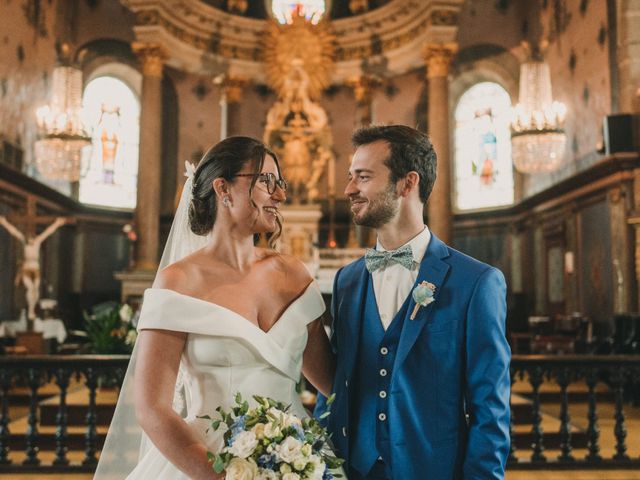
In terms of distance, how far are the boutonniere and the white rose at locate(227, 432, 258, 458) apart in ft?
2.13

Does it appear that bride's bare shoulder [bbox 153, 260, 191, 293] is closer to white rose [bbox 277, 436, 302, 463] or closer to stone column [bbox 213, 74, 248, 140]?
white rose [bbox 277, 436, 302, 463]

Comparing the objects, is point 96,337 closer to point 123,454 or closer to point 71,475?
point 71,475

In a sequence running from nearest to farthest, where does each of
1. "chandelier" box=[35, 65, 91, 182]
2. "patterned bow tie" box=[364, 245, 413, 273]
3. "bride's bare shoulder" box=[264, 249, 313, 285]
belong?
"patterned bow tie" box=[364, 245, 413, 273]
"bride's bare shoulder" box=[264, 249, 313, 285]
"chandelier" box=[35, 65, 91, 182]

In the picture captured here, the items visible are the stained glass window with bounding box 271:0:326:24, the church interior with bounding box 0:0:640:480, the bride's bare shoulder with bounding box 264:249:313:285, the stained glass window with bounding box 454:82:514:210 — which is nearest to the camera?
the bride's bare shoulder with bounding box 264:249:313:285

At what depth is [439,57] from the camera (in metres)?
13.6

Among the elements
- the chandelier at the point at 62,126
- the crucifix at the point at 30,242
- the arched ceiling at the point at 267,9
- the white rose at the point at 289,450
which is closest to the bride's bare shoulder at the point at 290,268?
the white rose at the point at 289,450

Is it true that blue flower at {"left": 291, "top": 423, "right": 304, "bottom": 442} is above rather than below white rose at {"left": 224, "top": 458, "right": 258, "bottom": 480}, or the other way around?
above

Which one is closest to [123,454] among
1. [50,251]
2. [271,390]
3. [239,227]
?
[271,390]

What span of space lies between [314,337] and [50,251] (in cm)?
1309

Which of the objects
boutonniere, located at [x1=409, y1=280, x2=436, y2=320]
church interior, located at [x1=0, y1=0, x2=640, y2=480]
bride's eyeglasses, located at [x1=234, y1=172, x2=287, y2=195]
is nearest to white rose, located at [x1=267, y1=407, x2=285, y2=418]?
boutonniere, located at [x1=409, y1=280, x2=436, y2=320]

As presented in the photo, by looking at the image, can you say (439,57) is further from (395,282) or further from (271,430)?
(271,430)

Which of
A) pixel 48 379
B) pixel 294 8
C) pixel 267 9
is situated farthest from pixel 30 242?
pixel 294 8

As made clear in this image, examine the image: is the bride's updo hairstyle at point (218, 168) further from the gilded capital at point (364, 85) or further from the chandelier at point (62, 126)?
the gilded capital at point (364, 85)

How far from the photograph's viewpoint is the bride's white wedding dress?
197cm
